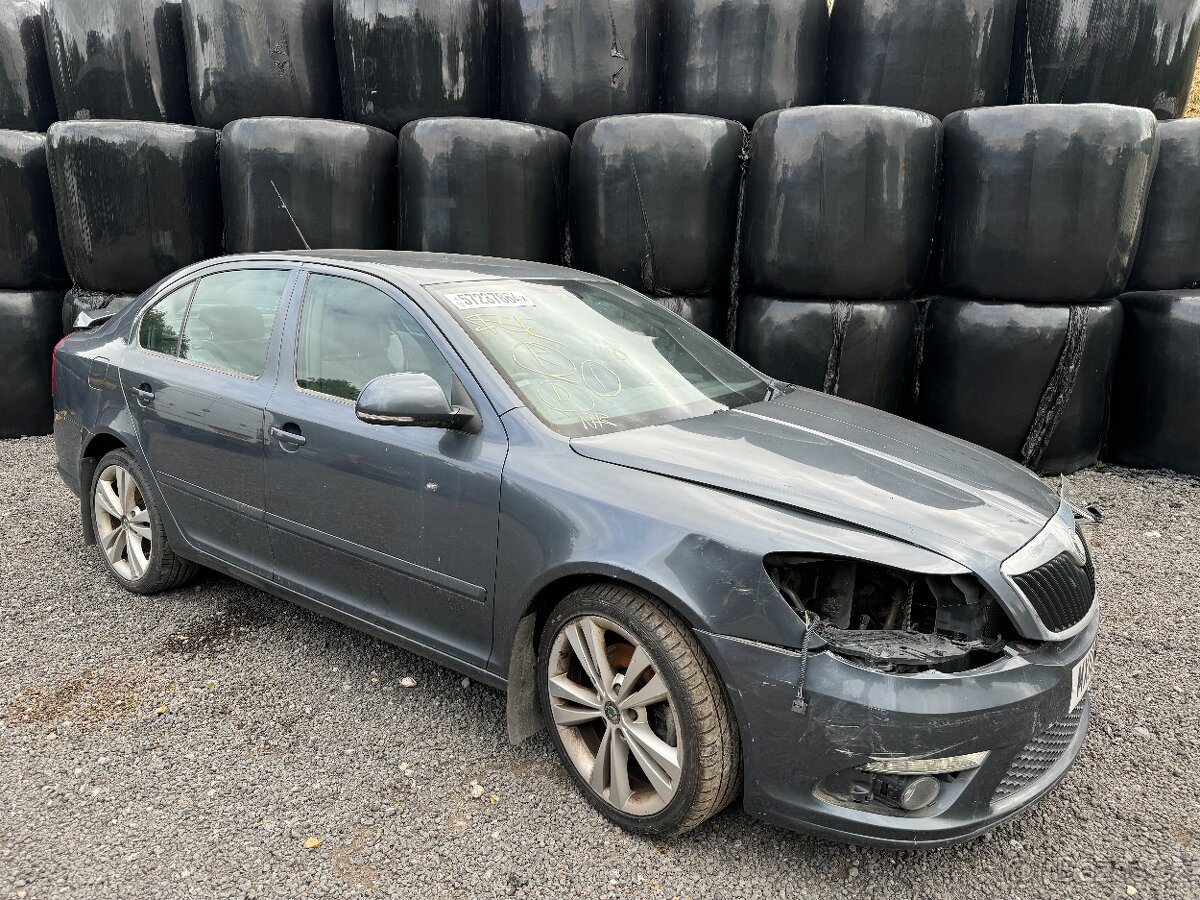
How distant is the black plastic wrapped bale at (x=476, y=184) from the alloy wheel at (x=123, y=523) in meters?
2.47

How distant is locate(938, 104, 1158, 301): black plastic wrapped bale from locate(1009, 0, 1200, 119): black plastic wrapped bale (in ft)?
2.42

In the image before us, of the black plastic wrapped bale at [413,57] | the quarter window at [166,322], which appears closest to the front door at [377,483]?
the quarter window at [166,322]

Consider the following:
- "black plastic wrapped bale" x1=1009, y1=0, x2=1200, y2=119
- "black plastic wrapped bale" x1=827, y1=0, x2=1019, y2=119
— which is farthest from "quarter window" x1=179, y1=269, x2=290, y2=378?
"black plastic wrapped bale" x1=1009, y1=0, x2=1200, y2=119

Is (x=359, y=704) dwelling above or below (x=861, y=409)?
below

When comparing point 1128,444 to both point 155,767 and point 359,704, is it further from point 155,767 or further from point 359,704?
point 155,767

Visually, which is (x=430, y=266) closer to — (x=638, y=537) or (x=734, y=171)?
(x=638, y=537)

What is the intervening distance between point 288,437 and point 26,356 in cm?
461

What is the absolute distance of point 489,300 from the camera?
2.91 meters

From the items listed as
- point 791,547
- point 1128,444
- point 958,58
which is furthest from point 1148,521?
point 791,547

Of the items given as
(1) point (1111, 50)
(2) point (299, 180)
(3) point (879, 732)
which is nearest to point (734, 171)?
(1) point (1111, 50)

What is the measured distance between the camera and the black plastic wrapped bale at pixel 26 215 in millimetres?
6082

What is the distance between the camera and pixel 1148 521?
16.0 feet

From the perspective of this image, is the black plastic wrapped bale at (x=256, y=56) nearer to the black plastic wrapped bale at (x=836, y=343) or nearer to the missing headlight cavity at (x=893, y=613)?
the black plastic wrapped bale at (x=836, y=343)

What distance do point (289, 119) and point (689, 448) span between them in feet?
14.3
